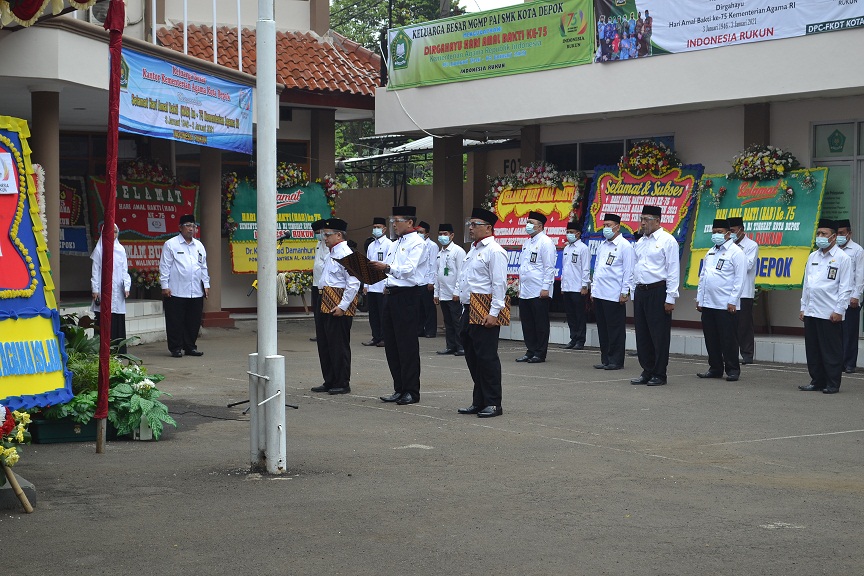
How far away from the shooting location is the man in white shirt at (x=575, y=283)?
17.8 m

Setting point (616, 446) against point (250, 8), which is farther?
point (250, 8)

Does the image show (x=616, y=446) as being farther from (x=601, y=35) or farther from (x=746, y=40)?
(x=601, y=35)

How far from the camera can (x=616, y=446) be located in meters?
9.05

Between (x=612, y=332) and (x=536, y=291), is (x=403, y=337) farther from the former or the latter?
(x=536, y=291)

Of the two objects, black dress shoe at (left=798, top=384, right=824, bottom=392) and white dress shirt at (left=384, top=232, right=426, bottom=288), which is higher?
white dress shirt at (left=384, top=232, right=426, bottom=288)

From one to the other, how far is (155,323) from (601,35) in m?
8.51

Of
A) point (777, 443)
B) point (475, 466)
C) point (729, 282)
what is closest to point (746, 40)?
point (729, 282)

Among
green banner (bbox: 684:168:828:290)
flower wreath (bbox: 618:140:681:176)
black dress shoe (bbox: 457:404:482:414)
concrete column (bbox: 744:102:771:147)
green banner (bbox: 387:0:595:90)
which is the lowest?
black dress shoe (bbox: 457:404:482:414)

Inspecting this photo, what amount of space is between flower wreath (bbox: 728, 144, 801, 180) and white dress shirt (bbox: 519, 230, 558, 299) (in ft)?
10.0

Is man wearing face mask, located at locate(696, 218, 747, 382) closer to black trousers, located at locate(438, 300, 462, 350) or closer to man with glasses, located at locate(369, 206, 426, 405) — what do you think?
man with glasses, located at locate(369, 206, 426, 405)

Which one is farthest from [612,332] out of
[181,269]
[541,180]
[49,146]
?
[49,146]

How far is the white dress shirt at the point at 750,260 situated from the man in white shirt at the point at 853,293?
3.91 feet

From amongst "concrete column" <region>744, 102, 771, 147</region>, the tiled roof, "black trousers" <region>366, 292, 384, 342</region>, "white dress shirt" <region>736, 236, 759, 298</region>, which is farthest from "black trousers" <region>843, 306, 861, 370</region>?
the tiled roof

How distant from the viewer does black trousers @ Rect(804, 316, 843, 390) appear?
492 inches
